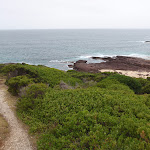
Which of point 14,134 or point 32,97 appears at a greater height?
point 32,97

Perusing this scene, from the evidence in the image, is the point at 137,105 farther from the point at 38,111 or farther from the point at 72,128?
the point at 38,111

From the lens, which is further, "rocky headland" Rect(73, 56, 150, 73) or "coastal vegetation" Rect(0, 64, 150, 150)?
"rocky headland" Rect(73, 56, 150, 73)

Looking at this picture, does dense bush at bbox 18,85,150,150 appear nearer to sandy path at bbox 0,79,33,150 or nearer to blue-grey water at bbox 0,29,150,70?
sandy path at bbox 0,79,33,150

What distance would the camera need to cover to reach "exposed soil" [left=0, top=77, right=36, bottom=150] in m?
9.31

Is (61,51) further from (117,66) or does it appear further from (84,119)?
(84,119)

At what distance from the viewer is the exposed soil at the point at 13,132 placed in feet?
30.6

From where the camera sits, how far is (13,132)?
10.6 metres

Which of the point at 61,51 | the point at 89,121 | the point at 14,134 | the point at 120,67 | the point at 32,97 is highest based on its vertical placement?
the point at 89,121

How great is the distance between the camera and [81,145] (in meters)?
8.05

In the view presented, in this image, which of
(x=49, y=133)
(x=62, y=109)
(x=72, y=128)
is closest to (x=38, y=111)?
(x=62, y=109)

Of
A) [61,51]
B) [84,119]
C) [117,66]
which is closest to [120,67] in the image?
[117,66]

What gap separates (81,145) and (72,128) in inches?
61.4

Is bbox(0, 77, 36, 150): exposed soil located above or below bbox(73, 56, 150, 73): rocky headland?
above

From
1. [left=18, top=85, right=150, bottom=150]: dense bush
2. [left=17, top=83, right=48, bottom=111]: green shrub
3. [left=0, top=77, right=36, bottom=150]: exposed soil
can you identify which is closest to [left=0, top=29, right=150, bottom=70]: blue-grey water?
[left=17, top=83, right=48, bottom=111]: green shrub
